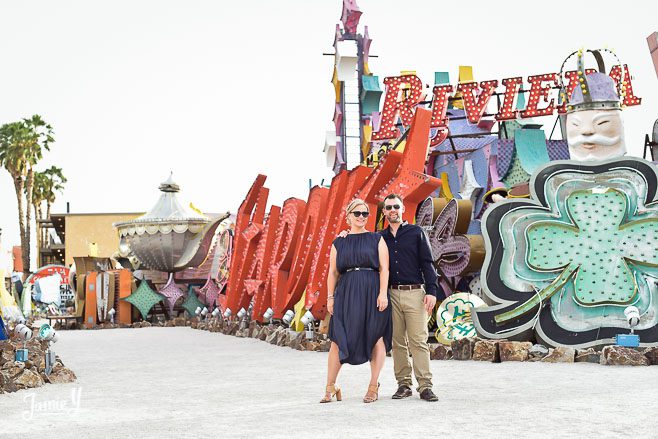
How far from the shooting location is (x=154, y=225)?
2897 cm

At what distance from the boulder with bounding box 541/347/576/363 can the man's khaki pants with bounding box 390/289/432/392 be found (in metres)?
3.56

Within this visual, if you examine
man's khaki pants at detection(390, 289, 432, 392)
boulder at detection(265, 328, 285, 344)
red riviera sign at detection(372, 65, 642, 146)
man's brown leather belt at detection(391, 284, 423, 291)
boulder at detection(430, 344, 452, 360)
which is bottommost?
boulder at detection(265, 328, 285, 344)

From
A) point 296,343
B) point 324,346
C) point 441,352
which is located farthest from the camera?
point 296,343

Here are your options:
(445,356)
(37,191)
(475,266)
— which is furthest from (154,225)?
(37,191)

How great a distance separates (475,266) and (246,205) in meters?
8.27

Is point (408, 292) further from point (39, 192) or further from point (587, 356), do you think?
point (39, 192)

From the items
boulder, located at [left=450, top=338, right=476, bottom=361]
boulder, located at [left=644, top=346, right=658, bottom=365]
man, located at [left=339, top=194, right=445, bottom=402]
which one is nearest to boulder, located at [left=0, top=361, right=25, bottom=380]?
man, located at [left=339, top=194, right=445, bottom=402]

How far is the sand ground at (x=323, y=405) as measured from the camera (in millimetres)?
5297

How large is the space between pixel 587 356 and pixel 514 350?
0.86 metres

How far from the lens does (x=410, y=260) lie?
6.72 metres

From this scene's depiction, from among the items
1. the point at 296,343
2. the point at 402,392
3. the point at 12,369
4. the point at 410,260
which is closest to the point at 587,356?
the point at 402,392

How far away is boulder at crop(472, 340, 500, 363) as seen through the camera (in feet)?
33.2

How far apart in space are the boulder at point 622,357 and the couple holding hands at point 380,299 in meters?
3.46

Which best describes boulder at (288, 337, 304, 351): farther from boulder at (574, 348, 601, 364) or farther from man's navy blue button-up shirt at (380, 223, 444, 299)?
man's navy blue button-up shirt at (380, 223, 444, 299)
